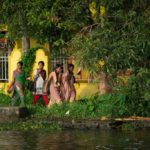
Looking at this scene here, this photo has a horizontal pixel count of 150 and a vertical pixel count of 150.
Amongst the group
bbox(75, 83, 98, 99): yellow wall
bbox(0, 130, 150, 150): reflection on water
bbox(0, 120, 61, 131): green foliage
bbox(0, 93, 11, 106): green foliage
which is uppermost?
bbox(75, 83, 98, 99): yellow wall

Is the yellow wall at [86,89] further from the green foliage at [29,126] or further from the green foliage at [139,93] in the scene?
the green foliage at [29,126]

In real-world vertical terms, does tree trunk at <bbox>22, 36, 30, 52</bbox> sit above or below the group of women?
above

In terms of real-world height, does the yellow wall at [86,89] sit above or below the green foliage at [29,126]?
above

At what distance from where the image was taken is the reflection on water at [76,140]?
16.3 m

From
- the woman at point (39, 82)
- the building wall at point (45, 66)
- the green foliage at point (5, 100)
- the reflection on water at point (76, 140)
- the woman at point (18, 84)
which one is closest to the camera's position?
the reflection on water at point (76, 140)

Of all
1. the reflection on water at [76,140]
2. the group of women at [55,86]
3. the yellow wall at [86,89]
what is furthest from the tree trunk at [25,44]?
the reflection on water at [76,140]

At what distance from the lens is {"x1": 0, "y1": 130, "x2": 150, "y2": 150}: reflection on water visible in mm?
16344

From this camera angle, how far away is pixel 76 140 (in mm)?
17578

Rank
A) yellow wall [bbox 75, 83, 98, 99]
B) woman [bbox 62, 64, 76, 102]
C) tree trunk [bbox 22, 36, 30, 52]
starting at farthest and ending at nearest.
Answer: tree trunk [bbox 22, 36, 30, 52], yellow wall [bbox 75, 83, 98, 99], woman [bbox 62, 64, 76, 102]

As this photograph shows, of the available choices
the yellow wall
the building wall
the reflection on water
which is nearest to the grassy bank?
the reflection on water

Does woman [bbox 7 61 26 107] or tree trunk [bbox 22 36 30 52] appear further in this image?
tree trunk [bbox 22 36 30 52]

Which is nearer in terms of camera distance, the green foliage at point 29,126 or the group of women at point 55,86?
the green foliage at point 29,126

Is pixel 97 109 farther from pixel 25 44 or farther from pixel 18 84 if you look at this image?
pixel 25 44

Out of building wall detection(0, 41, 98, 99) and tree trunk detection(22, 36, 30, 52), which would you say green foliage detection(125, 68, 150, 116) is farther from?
tree trunk detection(22, 36, 30, 52)
